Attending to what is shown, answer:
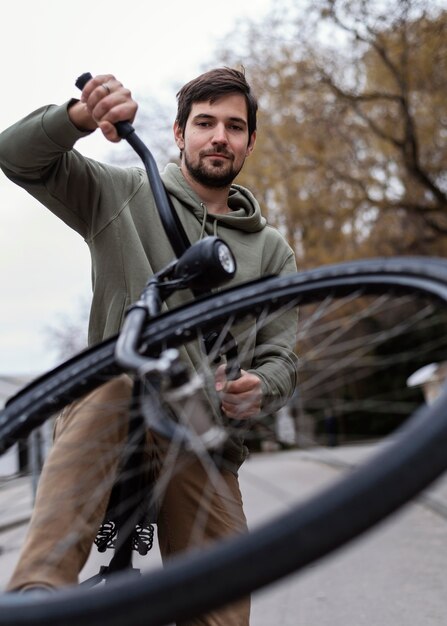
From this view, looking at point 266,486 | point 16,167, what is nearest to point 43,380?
point 266,486

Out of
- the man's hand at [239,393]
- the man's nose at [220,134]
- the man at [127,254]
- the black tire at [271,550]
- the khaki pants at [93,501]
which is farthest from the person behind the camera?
the man's nose at [220,134]

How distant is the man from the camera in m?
1.70

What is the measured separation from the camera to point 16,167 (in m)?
2.17

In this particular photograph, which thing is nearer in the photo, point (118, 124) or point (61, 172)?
point (118, 124)

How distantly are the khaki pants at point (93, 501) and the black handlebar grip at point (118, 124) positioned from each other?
635mm

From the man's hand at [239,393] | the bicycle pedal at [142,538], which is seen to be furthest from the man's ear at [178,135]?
the bicycle pedal at [142,538]

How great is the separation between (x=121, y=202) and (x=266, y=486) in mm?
1022

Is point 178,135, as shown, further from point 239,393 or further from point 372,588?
point 372,588

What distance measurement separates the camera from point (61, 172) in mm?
2205

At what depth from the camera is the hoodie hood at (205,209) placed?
2436 millimetres

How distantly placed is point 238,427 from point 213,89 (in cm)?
99

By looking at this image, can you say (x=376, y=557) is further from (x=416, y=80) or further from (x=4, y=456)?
(x=416, y=80)

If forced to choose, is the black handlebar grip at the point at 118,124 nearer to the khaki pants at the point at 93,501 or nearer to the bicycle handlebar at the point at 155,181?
the bicycle handlebar at the point at 155,181

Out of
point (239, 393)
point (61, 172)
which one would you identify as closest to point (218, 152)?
point (61, 172)
